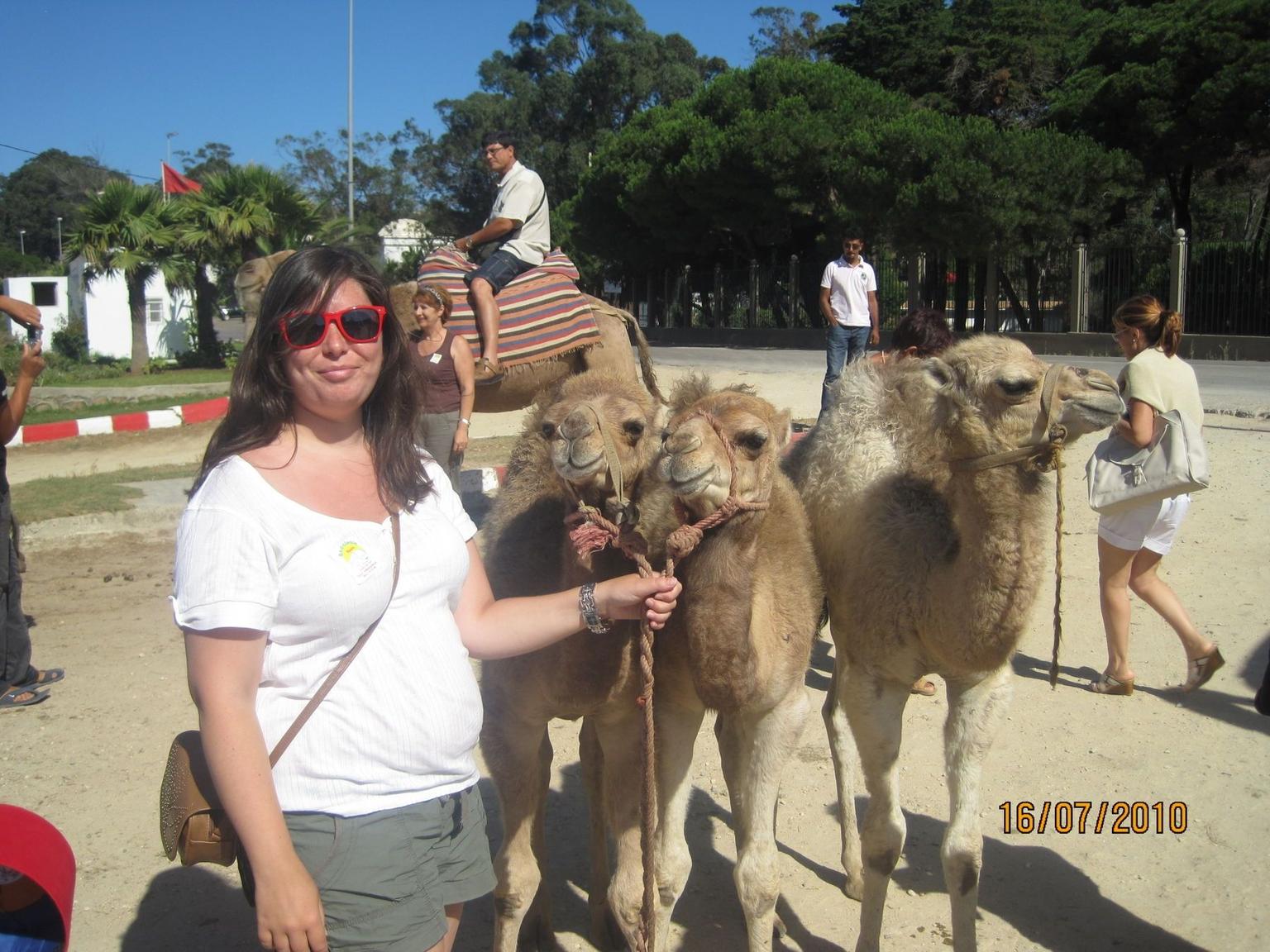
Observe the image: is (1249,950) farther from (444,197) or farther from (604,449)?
(444,197)

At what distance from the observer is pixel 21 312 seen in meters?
5.38

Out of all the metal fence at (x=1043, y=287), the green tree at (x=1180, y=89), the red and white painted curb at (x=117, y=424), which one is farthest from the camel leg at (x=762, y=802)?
the green tree at (x=1180, y=89)

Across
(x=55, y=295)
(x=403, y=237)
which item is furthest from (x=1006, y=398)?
(x=403, y=237)

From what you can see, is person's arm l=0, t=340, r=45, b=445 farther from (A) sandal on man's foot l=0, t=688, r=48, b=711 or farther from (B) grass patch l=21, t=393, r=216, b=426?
(B) grass patch l=21, t=393, r=216, b=426

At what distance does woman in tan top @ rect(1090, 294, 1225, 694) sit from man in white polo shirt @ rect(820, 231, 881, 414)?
543cm

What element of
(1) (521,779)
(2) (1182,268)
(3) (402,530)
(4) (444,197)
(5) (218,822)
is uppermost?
(4) (444,197)

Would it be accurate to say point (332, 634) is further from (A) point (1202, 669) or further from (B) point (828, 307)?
(B) point (828, 307)

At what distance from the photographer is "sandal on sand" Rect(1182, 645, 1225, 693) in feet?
18.5

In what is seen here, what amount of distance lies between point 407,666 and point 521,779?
135 cm

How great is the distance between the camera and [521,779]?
3455 millimetres

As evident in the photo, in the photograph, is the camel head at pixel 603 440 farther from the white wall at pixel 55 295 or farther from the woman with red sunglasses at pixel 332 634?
the white wall at pixel 55 295

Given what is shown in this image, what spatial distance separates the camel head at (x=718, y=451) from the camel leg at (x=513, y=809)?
1075 millimetres

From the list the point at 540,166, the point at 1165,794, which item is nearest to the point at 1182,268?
the point at 1165,794
